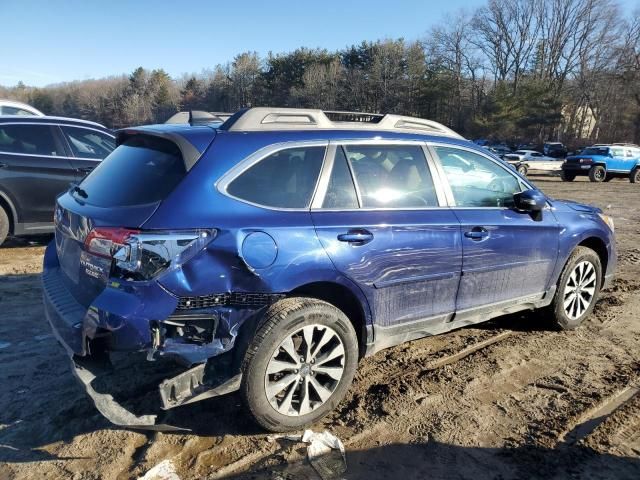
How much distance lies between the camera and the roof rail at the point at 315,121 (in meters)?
3.23

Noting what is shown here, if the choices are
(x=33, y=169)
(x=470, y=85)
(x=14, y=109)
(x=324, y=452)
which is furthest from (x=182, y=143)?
(x=470, y=85)

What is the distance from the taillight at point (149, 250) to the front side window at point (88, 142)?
557 centimetres

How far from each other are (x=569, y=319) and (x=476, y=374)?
1489mm

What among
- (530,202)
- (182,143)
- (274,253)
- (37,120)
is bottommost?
(274,253)

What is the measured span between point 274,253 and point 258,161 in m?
0.58

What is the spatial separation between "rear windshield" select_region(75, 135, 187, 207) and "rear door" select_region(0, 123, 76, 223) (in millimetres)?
4227

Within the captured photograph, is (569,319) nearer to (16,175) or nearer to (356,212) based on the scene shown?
(356,212)

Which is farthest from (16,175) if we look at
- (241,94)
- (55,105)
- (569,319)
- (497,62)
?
(55,105)

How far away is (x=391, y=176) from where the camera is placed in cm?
365

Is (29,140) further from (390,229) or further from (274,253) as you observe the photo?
(390,229)

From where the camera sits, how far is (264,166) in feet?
10.2

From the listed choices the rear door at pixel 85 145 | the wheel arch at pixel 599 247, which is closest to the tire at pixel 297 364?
the wheel arch at pixel 599 247

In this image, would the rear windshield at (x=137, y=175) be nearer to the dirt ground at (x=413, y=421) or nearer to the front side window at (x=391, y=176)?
the front side window at (x=391, y=176)

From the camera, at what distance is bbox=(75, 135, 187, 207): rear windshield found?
114 inches
